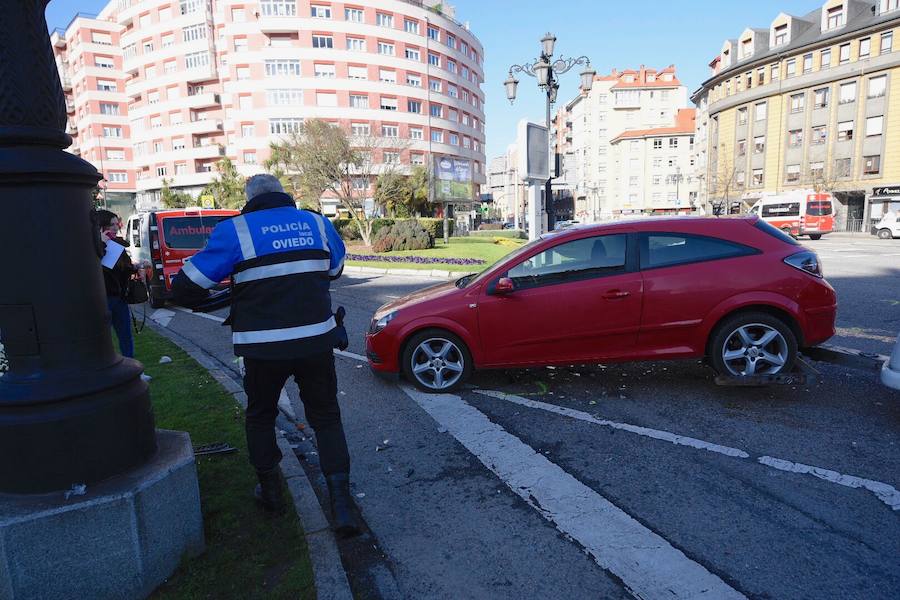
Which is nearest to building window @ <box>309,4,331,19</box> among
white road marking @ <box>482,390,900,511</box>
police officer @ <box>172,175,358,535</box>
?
white road marking @ <box>482,390,900,511</box>

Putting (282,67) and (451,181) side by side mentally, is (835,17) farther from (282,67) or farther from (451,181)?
(282,67)

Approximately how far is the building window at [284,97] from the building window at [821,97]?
1777 inches

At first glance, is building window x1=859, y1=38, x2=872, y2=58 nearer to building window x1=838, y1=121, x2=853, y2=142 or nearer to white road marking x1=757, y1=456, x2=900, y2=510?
building window x1=838, y1=121, x2=853, y2=142

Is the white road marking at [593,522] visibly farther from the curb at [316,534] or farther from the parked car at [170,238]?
the parked car at [170,238]

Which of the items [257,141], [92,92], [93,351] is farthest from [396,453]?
[92,92]

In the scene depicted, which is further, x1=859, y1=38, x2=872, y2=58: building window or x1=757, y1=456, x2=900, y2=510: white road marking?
x1=859, y1=38, x2=872, y2=58: building window

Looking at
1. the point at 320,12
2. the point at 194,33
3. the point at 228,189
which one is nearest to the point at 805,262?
the point at 228,189

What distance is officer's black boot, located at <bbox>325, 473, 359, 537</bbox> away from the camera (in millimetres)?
2992

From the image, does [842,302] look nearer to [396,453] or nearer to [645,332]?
[645,332]

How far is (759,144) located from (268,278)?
6102 centimetres

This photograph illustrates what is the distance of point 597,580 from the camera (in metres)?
2.62

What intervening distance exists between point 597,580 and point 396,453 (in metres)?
1.92

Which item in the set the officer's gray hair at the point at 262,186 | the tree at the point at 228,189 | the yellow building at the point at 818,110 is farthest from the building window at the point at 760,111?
the officer's gray hair at the point at 262,186

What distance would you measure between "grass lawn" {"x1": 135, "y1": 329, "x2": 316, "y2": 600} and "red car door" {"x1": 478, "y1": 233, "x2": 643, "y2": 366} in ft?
8.10
